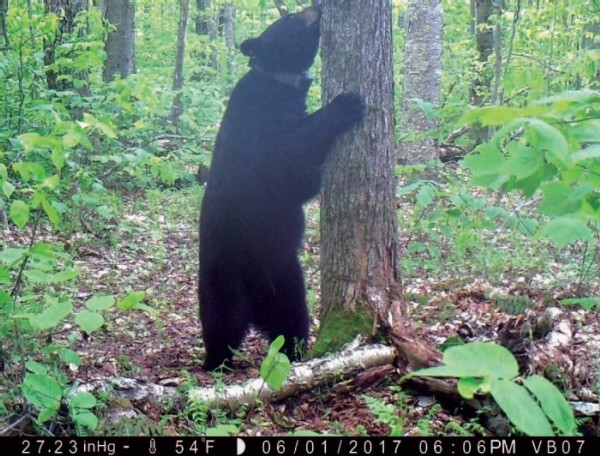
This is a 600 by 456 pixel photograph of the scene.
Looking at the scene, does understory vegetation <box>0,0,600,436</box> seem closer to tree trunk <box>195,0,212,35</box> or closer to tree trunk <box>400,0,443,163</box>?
tree trunk <box>400,0,443,163</box>

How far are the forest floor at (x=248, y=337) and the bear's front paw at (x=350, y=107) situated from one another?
1.48m

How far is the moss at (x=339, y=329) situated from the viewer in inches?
155

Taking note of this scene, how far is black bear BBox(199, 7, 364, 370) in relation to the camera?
Answer: 462cm

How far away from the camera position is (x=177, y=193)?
1007 cm

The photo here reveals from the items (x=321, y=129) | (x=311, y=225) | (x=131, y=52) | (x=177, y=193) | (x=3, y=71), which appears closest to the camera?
(x=321, y=129)

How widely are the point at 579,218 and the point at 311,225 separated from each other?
6095 mm

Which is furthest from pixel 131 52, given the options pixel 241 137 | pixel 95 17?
pixel 241 137

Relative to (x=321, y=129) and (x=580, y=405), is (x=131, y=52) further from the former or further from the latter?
(x=580, y=405)

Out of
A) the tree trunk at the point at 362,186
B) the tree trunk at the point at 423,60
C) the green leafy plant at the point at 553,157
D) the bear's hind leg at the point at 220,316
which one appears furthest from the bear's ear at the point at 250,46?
the tree trunk at the point at 423,60

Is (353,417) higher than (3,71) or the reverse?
the reverse

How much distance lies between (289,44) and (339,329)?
2.34 metres

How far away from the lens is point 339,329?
400 centimetres
